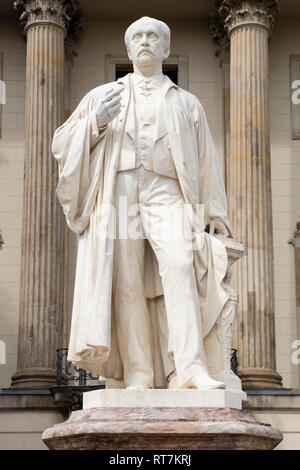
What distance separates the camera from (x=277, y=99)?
1067 inches

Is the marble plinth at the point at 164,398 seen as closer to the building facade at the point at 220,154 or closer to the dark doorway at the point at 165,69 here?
the building facade at the point at 220,154

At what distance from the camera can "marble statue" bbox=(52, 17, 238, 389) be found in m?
8.16

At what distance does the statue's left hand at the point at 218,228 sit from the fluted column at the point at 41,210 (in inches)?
594

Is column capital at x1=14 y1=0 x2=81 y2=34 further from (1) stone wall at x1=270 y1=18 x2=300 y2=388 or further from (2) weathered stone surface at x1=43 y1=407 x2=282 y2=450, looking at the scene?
(2) weathered stone surface at x1=43 y1=407 x2=282 y2=450

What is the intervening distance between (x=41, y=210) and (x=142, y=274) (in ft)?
52.2

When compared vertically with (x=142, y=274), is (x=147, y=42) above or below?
above

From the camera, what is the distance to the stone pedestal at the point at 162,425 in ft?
24.7

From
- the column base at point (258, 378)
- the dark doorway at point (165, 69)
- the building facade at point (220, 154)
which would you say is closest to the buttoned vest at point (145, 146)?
the building facade at point (220, 154)

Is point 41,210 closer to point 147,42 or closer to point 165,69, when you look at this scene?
point 165,69

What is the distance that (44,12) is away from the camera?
82.8 feet

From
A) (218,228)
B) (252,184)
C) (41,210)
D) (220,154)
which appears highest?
(220,154)

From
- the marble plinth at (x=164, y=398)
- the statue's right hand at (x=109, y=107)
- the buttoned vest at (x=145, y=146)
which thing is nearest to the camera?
the marble plinth at (x=164, y=398)

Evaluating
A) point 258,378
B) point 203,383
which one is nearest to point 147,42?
point 203,383

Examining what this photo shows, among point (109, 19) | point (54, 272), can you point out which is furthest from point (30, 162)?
point (109, 19)
